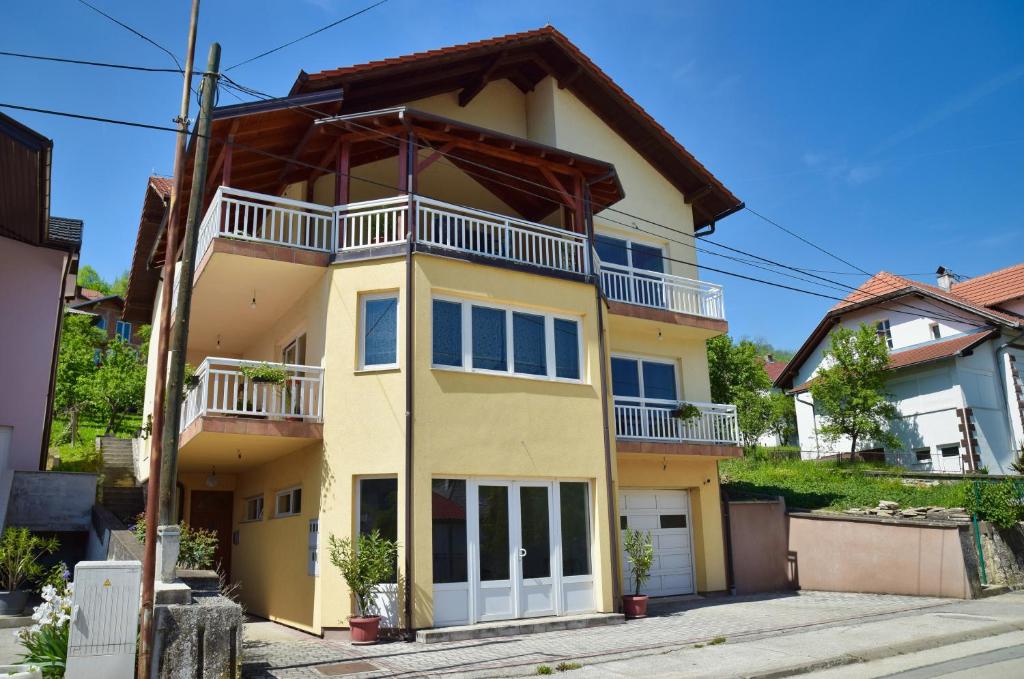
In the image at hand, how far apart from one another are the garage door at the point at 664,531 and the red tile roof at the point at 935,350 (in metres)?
14.7

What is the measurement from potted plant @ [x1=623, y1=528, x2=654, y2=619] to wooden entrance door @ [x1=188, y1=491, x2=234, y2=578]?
9.44 metres

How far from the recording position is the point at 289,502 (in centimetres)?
1413

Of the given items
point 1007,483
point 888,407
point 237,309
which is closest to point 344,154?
point 237,309

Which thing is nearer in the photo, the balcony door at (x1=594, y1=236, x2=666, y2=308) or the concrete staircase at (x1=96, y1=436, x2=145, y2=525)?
the concrete staircase at (x1=96, y1=436, x2=145, y2=525)

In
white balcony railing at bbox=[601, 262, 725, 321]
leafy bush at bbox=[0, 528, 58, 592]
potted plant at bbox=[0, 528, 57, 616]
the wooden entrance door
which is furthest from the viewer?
the wooden entrance door

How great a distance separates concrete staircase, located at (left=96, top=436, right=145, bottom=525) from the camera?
1698cm

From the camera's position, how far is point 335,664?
376 inches

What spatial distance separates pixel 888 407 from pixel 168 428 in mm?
25347

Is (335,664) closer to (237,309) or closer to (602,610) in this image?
(602,610)

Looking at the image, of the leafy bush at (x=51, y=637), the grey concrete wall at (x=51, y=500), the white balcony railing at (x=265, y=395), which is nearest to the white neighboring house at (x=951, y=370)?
the white balcony railing at (x=265, y=395)

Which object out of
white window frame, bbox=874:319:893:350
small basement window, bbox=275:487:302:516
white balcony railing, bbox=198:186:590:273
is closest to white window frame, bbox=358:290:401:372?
white balcony railing, bbox=198:186:590:273

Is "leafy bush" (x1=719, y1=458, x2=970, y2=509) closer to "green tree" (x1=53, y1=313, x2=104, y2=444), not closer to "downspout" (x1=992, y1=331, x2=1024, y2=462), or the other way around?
"downspout" (x1=992, y1=331, x2=1024, y2=462)

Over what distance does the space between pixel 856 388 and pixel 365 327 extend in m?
20.1

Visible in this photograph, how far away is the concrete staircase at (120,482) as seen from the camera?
17.0 m
